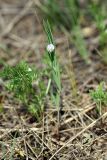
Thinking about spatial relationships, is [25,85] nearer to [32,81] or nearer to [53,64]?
[32,81]

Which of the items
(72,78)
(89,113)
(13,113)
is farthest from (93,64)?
(13,113)

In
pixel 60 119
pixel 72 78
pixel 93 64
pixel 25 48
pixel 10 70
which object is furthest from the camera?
pixel 25 48

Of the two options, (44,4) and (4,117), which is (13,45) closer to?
(44,4)

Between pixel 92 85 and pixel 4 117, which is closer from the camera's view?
pixel 4 117

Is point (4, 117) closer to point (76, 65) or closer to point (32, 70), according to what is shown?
point (32, 70)

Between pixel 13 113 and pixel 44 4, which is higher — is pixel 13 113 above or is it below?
below

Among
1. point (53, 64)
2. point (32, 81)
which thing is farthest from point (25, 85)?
point (53, 64)

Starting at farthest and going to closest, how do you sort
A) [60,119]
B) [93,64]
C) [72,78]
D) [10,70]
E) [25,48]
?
[25,48] → [93,64] → [72,78] → [60,119] → [10,70]

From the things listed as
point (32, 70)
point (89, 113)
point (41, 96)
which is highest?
point (32, 70)

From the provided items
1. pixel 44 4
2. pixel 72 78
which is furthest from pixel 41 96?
pixel 44 4
